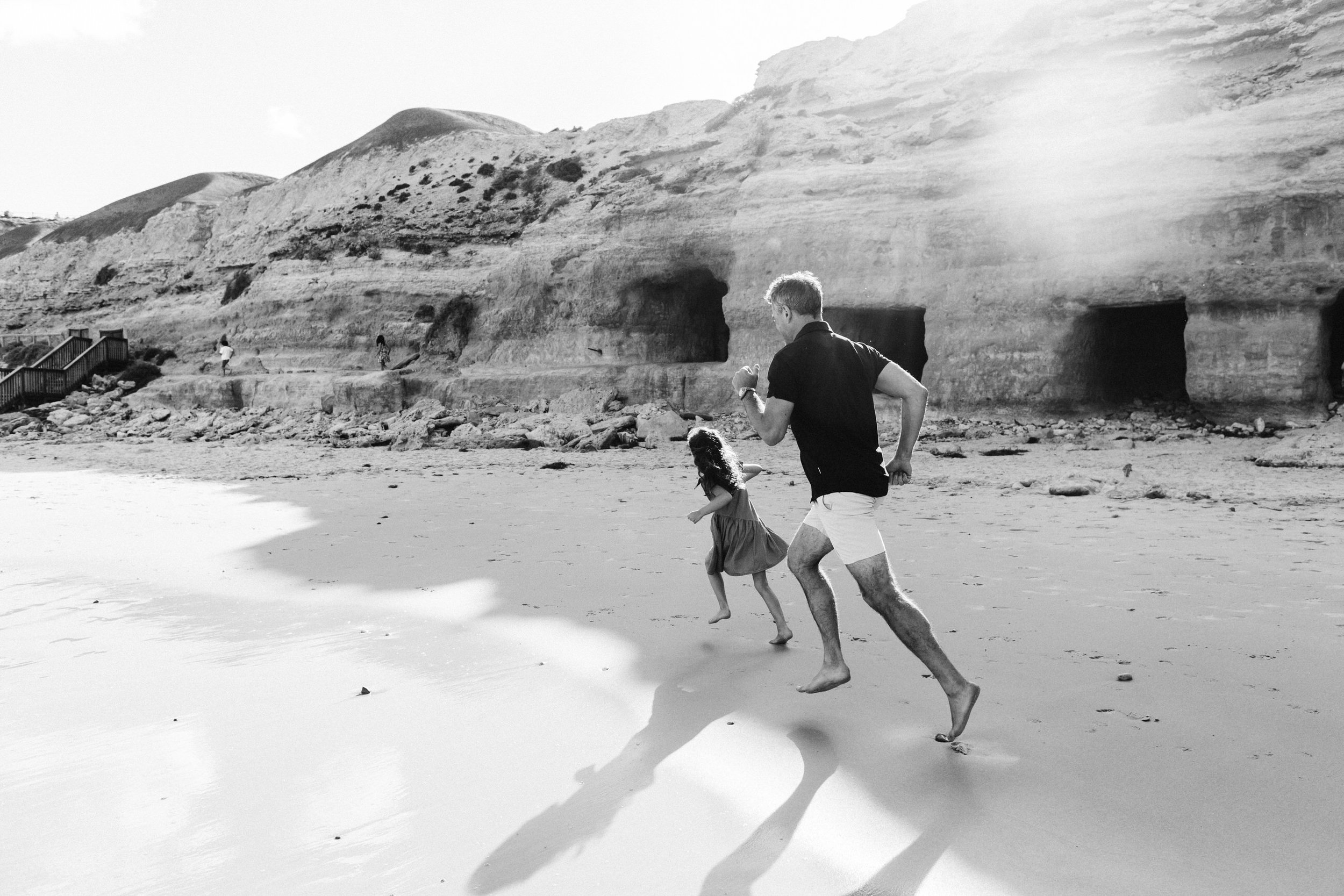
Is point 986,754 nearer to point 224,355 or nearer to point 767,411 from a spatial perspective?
point 767,411

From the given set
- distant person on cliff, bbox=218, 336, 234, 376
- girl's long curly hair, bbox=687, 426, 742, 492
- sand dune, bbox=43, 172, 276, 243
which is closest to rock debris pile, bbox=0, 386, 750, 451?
distant person on cliff, bbox=218, 336, 234, 376

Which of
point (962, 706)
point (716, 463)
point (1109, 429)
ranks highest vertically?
point (716, 463)

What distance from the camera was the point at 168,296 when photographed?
96.8ft

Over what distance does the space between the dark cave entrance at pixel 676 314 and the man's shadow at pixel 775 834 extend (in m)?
15.4

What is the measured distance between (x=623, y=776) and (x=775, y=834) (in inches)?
25.3

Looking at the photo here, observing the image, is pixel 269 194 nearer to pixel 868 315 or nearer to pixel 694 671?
pixel 868 315

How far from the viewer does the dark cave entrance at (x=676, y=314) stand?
1862cm

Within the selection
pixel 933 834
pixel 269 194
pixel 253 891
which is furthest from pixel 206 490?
pixel 269 194

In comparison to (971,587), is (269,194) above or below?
above

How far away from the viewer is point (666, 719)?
364 centimetres

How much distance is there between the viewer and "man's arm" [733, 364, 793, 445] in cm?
334

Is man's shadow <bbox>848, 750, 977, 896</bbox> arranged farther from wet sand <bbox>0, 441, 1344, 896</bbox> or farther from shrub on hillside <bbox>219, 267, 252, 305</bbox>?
shrub on hillside <bbox>219, 267, 252, 305</bbox>

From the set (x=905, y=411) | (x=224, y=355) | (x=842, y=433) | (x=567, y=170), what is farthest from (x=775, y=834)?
(x=567, y=170)

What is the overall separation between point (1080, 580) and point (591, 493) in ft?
18.1
